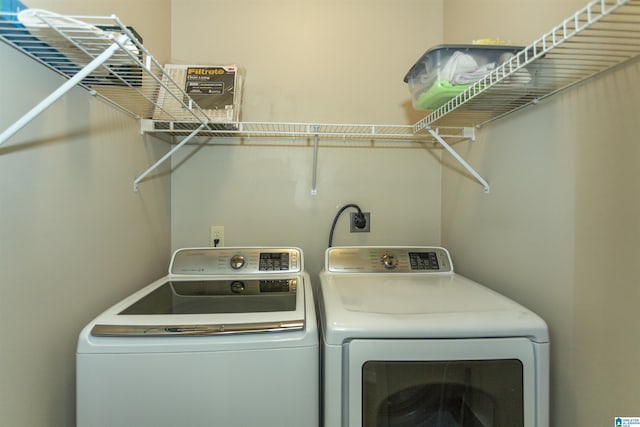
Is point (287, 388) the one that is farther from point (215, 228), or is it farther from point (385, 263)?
point (215, 228)

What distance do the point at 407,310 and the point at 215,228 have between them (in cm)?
116

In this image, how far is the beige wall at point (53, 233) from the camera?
70 cm

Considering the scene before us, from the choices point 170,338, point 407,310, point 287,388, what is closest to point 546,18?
point 407,310

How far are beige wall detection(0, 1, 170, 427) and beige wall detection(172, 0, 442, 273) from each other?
1.57 ft

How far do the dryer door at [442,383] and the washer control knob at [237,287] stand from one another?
1.79 feet

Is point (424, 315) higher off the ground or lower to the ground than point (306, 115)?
lower

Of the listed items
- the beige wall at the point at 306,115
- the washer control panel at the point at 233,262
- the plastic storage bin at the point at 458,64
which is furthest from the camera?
the beige wall at the point at 306,115

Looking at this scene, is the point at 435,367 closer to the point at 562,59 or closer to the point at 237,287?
the point at 237,287

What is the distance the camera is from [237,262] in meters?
1.34

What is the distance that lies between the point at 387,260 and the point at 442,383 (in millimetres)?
610

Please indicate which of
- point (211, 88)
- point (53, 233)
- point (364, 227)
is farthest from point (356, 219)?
point (53, 233)

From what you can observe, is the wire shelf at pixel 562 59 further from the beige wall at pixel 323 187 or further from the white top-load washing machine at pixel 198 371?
the white top-load washing machine at pixel 198 371

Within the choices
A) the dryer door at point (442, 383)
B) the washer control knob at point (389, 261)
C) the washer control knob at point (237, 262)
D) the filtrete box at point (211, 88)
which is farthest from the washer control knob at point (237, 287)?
the filtrete box at point (211, 88)

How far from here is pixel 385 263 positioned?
1.36 metres
